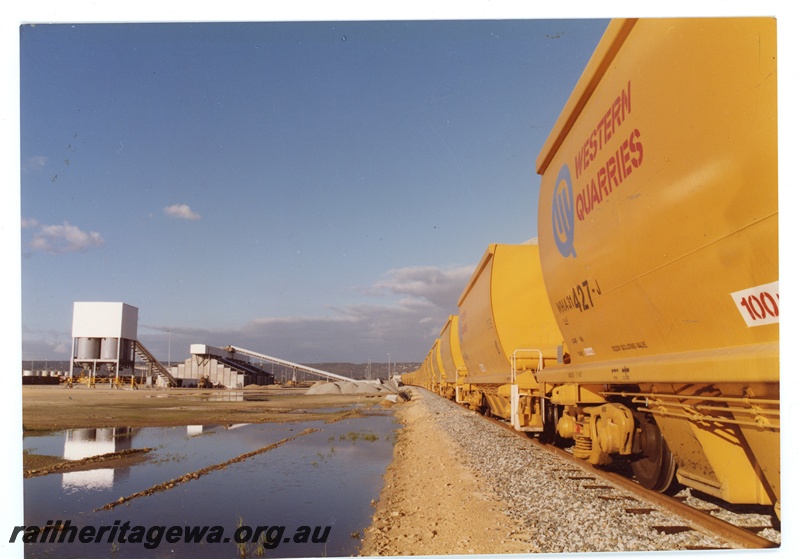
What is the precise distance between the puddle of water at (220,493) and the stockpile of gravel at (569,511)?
6.22ft

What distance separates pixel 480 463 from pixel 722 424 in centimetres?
527

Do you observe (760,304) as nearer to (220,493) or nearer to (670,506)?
(670,506)

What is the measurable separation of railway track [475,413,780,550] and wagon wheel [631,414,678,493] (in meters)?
0.14

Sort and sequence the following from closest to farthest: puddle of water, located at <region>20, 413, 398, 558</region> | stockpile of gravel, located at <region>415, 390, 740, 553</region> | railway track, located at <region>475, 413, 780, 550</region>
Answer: railway track, located at <region>475, 413, 780, 550</region> → stockpile of gravel, located at <region>415, 390, 740, 553</region> → puddle of water, located at <region>20, 413, 398, 558</region>

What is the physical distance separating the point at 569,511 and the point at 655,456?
1049mm

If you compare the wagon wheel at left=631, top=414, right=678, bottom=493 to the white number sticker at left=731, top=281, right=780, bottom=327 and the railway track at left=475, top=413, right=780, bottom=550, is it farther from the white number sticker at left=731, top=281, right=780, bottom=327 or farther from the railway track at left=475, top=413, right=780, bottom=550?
the white number sticker at left=731, top=281, right=780, bottom=327

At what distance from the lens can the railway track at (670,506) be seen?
13.5 feet

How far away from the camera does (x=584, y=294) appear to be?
5559 millimetres

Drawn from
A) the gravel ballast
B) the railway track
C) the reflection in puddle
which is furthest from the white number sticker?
the reflection in puddle

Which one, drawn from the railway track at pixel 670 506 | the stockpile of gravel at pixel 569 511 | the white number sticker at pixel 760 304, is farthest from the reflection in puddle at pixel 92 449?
the white number sticker at pixel 760 304

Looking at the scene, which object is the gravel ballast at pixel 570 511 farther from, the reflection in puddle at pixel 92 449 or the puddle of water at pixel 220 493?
the reflection in puddle at pixel 92 449

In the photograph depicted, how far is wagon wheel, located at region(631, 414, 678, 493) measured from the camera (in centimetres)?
530

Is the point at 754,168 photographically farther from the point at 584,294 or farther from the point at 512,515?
the point at 512,515

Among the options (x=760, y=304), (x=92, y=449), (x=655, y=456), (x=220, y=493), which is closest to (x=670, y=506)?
(x=655, y=456)
